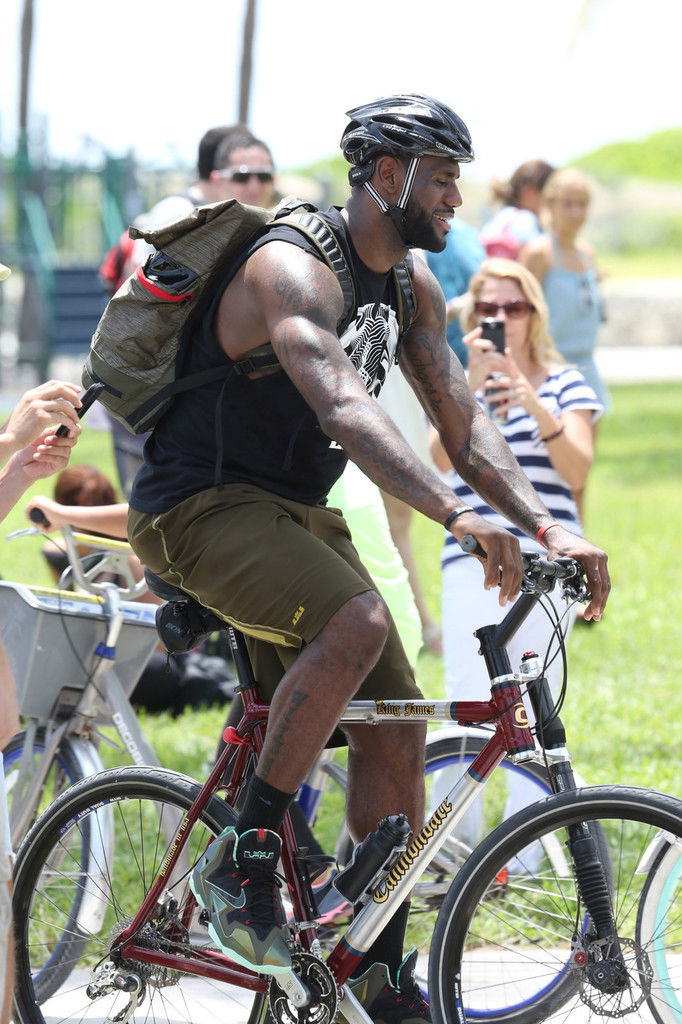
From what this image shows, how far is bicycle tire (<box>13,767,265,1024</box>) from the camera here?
338 cm

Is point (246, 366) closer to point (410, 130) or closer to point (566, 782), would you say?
point (410, 130)

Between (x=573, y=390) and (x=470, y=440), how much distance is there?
1.47 metres

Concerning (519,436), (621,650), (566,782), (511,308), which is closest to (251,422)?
(566,782)

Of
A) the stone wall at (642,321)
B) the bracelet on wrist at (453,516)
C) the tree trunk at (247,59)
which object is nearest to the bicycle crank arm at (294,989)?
the bracelet on wrist at (453,516)

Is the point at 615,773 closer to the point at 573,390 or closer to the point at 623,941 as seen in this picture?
the point at 573,390

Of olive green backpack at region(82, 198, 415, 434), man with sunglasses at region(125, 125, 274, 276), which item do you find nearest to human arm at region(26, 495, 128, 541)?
olive green backpack at region(82, 198, 415, 434)

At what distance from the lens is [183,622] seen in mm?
3373

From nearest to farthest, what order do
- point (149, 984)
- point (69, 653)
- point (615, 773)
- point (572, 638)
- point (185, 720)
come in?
point (149, 984), point (69, 653), point (615, 773), point (185, 720), point (572, 638)

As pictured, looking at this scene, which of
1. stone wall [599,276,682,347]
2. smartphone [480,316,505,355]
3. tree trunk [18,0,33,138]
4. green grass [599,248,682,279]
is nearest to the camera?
smartphone [480,316,505,355]

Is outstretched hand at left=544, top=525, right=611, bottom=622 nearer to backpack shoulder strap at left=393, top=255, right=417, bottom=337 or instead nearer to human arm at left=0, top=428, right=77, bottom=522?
backpack shoulder strap at left=393, top=255, right=417, bottom=337

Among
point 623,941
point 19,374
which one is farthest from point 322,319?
point 19,374

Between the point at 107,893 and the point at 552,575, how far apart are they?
1712 mm

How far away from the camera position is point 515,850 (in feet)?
9.75

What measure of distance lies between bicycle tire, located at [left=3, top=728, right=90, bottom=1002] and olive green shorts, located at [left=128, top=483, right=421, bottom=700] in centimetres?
82
